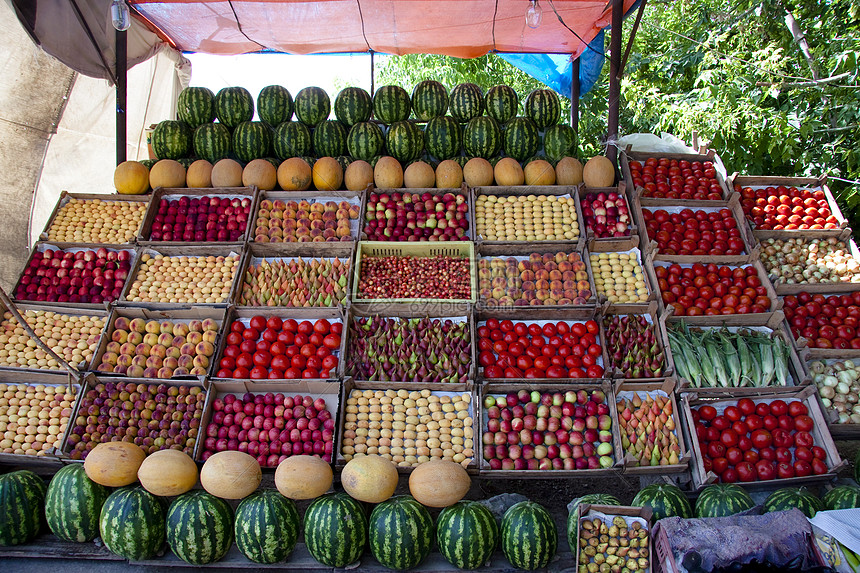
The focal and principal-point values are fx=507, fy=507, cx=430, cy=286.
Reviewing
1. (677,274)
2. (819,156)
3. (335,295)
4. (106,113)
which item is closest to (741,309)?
(677,274)

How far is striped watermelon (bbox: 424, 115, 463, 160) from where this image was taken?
18.3 feet

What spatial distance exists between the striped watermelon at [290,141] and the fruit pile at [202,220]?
87 cm

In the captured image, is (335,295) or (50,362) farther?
(335,295)

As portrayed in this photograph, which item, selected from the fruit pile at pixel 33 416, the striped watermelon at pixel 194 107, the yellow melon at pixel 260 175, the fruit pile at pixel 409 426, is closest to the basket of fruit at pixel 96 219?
the yellow melon at pixel 260 175

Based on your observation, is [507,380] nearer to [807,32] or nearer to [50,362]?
[50,362]

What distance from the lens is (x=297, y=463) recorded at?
3.06 metres

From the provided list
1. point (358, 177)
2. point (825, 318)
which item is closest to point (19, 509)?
point (358, 177)

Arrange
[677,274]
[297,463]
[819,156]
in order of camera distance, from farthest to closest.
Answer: [819,156] → [677,274] → [297,463]

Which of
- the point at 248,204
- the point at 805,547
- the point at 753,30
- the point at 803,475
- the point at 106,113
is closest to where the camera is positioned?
the point at 805,547

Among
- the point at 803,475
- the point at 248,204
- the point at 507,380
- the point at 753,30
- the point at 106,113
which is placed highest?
the point at 753,30

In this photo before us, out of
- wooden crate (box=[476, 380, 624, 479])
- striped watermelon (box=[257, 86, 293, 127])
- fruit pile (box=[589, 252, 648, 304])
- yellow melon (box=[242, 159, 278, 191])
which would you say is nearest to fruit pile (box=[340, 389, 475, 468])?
wooden crate (box=[476, 380, 624, 479])

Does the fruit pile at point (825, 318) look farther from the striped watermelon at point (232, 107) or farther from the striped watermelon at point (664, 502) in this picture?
the striped watermelon at point (232, 107)

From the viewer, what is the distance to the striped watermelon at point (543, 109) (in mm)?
5738

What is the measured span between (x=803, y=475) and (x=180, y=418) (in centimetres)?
443
